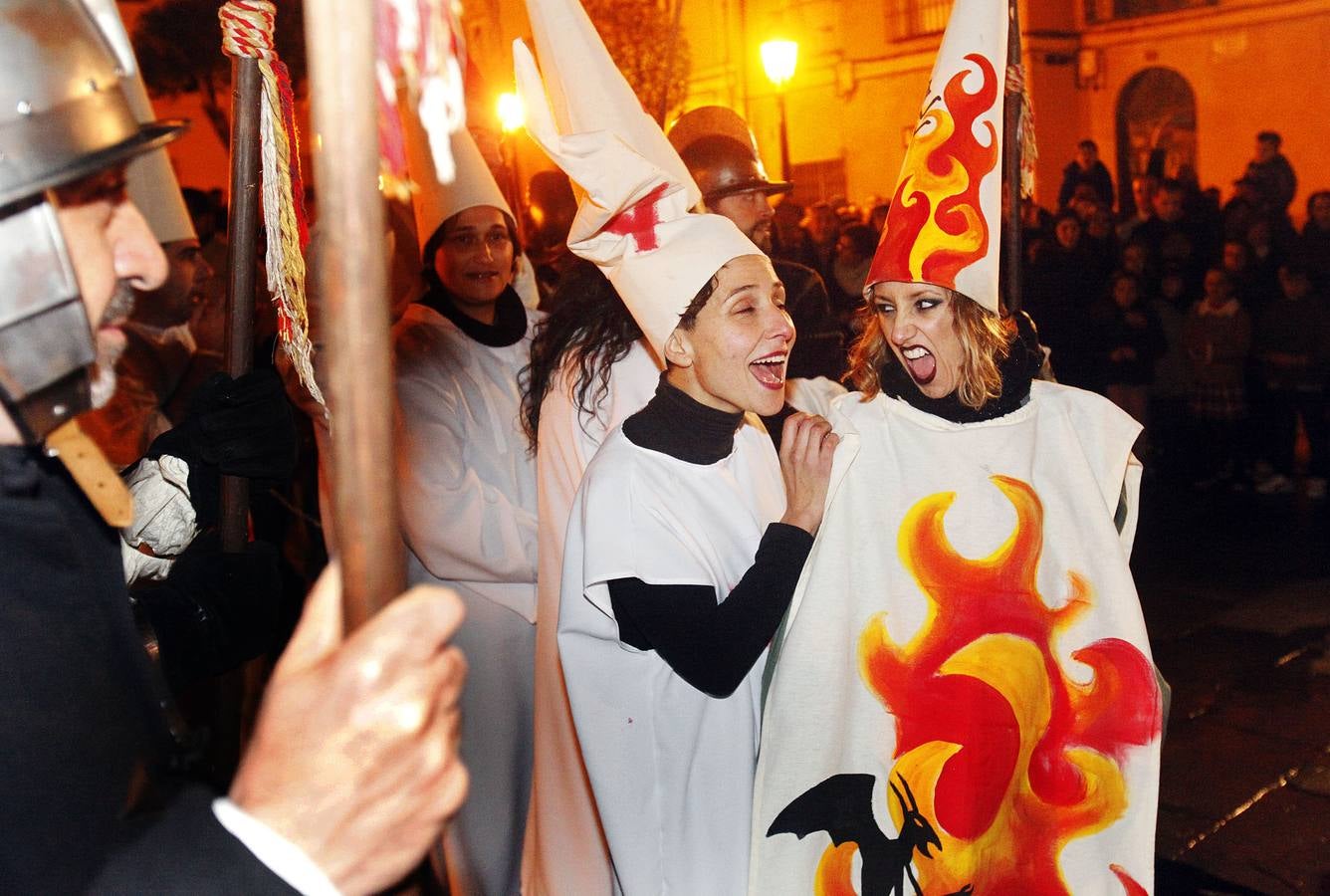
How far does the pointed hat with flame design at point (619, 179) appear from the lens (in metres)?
2.78

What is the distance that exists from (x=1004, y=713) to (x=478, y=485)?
5.76 ft

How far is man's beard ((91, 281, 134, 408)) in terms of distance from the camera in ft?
4.57

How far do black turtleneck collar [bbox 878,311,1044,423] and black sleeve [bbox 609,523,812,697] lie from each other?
0.57 meters

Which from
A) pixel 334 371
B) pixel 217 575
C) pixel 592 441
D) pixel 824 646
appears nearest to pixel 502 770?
pixel 592 441

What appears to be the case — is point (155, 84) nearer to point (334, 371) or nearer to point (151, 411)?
point (151, 411)

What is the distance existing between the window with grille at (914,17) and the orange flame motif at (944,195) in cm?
1591

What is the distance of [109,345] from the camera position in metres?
1.44

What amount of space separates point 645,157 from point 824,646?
1154 mm

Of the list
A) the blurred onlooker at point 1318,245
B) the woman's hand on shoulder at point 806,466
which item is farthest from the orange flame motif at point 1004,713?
the blurred onlooker at point 1318,245

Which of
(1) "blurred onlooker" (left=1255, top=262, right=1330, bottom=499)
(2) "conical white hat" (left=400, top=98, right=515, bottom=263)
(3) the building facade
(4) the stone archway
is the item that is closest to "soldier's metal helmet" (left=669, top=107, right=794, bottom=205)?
(2) "conical white hat" (left=400, top=98, right=515, bottom=263)

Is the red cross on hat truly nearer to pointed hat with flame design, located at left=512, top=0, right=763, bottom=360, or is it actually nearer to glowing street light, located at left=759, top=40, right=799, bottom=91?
pointed hat with flame design, located at left=512, top=0, right=763, bottom=360

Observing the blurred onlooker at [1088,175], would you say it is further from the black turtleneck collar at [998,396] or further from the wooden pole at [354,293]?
the wooden pole at [354,293]

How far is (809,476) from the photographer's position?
8.85 feet

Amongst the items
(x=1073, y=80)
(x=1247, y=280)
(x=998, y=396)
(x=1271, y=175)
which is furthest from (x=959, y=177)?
(x=1073, y=80)
